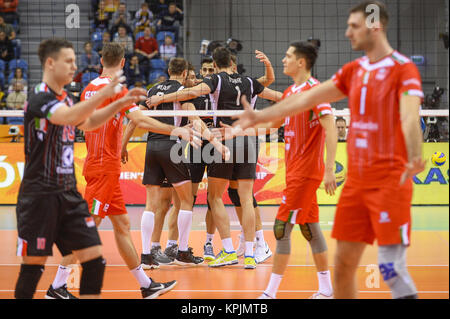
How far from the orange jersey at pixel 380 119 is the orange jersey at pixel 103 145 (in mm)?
2428

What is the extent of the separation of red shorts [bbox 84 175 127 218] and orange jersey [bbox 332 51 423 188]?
2.31 m

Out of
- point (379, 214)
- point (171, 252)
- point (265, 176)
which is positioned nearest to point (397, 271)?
point (379, 214)

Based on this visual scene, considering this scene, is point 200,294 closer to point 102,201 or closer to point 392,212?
point 102,201

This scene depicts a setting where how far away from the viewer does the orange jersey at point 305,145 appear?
15.3 feet

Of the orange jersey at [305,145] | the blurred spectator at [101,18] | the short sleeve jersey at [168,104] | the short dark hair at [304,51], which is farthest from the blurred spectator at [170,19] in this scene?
the orange jersey at [305,145]

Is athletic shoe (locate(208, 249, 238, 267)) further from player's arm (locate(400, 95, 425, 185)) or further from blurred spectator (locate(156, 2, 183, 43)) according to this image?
blurred spectator (locate(156, 2, 183, 43))

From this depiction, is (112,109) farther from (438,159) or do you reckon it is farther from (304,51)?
(438,159)

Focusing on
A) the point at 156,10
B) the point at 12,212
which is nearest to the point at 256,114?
the point at 12,212

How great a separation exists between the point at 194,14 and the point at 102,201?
38.3 ft

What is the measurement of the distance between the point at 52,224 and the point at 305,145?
2.13 metres

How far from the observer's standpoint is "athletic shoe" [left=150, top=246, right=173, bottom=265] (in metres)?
6.44

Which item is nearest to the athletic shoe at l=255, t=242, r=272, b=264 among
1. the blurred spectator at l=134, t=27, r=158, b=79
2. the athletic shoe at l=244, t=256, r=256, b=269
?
the athletic shoe at l=244, t=256, r=256, b=269

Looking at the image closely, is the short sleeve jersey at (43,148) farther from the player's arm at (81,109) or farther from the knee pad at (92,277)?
the knee pad at (92,277)

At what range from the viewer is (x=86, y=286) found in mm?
3703
